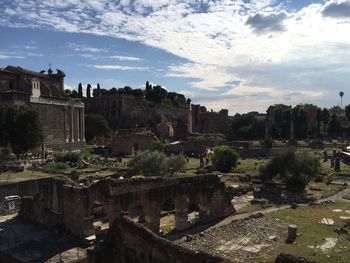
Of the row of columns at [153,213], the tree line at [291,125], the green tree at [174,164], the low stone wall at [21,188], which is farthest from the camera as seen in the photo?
the tree line at [291,125]

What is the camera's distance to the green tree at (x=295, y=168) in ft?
118

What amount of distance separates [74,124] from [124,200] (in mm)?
53827

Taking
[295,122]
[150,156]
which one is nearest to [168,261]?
[150,156]

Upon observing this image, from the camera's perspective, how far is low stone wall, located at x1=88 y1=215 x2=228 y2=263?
35.4ft

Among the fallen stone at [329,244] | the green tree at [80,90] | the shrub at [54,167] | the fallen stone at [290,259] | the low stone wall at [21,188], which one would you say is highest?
the green tree at [80,90]

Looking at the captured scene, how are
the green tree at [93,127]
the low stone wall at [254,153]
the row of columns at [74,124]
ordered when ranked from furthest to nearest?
1. the green tree at [93,127]
2. the row of columns at [74,124]
3. the low stone wall at [254,153]

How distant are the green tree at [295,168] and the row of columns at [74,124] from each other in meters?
41.9

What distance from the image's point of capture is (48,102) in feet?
216

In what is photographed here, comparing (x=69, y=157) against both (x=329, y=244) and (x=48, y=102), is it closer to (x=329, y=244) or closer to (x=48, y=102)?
(x=48, y=102)

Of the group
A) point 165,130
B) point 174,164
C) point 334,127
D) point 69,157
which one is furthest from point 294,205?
point 334,127

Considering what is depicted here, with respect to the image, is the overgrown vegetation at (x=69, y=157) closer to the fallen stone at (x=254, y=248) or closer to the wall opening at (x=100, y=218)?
the wall opening at (x=100, y=218)

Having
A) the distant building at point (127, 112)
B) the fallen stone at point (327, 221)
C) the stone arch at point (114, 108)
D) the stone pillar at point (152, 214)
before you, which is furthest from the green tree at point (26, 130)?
the stone arch at point (114, 108)

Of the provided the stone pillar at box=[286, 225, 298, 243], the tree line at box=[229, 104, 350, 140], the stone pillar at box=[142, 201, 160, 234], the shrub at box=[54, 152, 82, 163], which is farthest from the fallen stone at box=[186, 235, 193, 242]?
the tree line at box=[229, 104, 350, 140]

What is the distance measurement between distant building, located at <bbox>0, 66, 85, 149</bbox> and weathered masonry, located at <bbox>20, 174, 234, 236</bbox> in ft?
119
